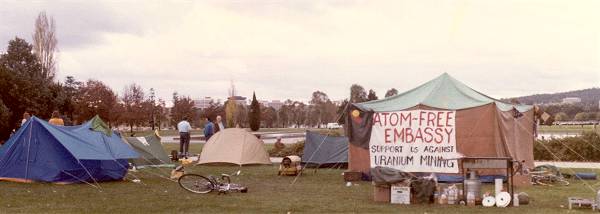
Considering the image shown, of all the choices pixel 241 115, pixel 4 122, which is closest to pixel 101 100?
pixel 241 115

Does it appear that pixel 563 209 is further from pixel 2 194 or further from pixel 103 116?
pixel 103 116

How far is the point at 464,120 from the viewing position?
14602 mm

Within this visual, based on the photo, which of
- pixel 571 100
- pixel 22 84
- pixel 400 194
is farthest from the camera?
pixel 571 100

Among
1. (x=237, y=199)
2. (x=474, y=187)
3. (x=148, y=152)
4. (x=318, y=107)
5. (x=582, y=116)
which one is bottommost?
(x=237, y=199)

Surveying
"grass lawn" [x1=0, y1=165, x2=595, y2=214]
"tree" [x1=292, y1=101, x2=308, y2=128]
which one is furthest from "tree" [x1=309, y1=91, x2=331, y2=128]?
"grass lawn" [x1=0, y1=165, x2=595, y2=214]

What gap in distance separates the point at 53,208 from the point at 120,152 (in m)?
5.00

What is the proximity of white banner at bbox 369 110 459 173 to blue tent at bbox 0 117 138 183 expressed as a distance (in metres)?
5.94

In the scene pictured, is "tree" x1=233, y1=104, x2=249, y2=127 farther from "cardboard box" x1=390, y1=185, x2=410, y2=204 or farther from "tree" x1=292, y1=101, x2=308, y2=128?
"cardboard box" x1=390, y1=185, x2=410, y2=204

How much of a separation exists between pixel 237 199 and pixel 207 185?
3.92ft

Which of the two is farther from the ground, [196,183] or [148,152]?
[148,152]

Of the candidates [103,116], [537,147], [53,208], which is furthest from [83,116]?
[53,208]

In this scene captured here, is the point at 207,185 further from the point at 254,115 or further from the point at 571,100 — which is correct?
the point at 571,100

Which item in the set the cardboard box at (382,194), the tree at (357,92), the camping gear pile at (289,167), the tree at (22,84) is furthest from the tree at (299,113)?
the cardboard box at (382,194)

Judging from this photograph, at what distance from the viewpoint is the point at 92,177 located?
14.6 meters
